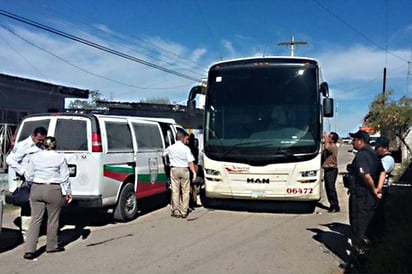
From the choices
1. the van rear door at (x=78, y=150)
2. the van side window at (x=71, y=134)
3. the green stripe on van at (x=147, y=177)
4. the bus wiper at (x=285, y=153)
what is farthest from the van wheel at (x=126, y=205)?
the bus wiper at (x=285, y=153)

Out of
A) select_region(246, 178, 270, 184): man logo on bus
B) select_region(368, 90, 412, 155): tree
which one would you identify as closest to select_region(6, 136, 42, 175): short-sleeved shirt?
select_region(246, 178, 270, 184): man logo on bus

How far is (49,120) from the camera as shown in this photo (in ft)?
27.9

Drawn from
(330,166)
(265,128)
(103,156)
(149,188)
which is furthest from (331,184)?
(103,156)

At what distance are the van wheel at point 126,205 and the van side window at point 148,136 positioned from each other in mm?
1040

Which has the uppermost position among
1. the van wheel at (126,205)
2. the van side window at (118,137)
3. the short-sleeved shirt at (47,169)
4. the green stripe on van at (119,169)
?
the van side window at (118,137)

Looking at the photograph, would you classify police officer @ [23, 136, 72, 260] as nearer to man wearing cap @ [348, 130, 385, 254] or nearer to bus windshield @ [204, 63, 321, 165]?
bus windshield @ [204, 63, 321, 165]

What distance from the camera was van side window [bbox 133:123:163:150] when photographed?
32.4 feet

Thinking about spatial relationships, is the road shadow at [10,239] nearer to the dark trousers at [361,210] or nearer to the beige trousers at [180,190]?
the beige trousers at [180,190]

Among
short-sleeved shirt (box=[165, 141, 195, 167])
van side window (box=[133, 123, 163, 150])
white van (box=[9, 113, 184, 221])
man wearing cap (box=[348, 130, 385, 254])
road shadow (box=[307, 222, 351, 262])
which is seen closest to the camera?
man wearing cap (box=[348, 130, 385, 254])

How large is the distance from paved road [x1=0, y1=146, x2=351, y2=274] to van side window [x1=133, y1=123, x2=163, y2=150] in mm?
1603

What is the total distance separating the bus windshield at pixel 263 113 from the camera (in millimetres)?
9617

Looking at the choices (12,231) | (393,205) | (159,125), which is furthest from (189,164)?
(393,205)

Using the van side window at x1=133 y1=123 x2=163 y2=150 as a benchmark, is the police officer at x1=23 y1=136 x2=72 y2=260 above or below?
below

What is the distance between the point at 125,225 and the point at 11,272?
10.5 ft
